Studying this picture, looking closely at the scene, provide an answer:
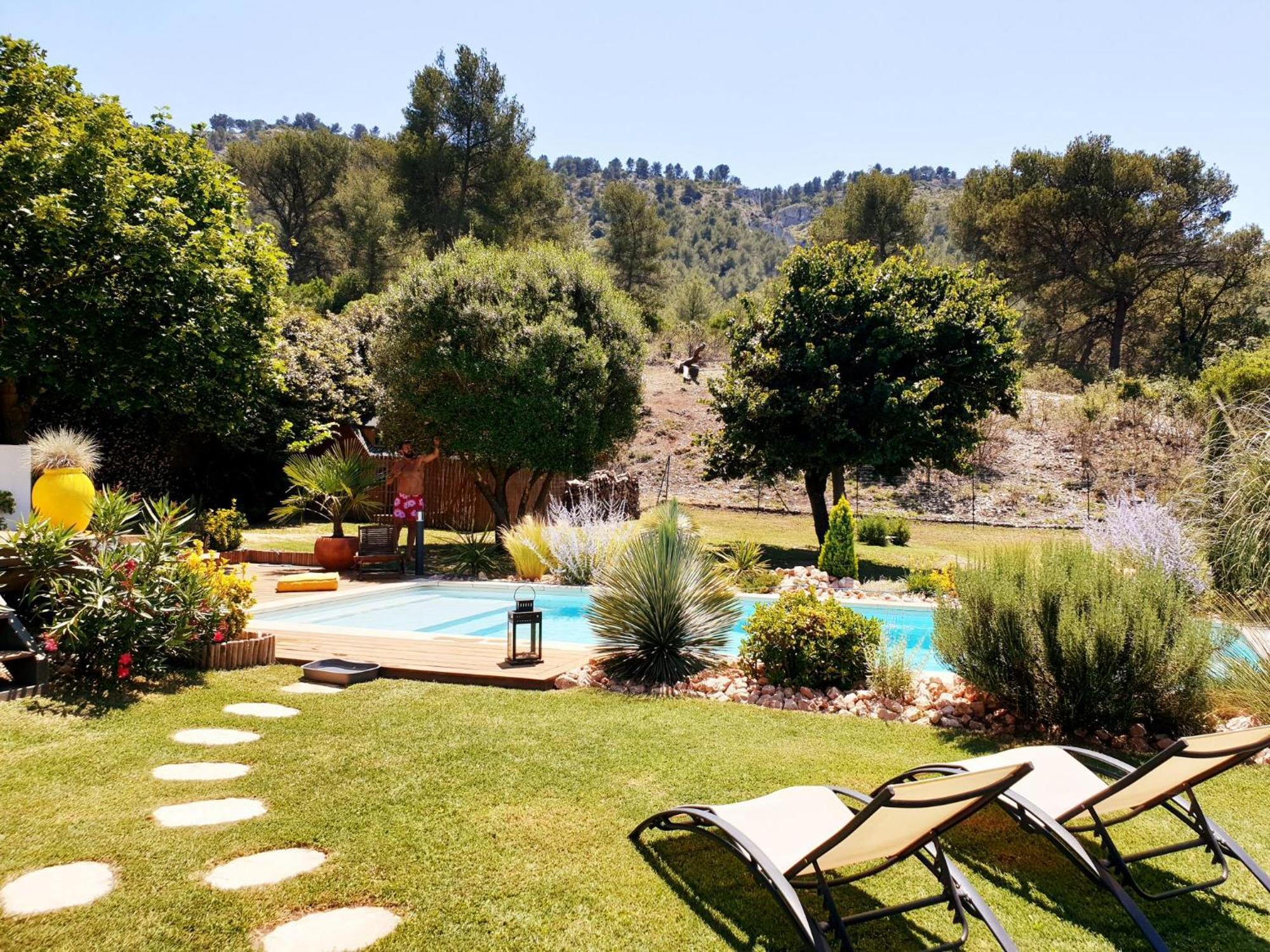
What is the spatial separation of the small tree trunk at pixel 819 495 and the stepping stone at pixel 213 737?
13.7 meters

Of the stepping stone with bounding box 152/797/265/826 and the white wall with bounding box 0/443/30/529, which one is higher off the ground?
the white wall with bounding box 0/443/30/529

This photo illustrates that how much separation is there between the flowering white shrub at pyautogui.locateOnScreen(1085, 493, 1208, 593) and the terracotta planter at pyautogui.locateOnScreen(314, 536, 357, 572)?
10.2 meters

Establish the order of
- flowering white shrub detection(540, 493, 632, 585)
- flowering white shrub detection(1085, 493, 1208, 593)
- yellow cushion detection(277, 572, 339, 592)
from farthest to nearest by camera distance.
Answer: flowering white shrub detection(540, 493, 632, 585) < yellow cushion detection(277, 572, 339, 592) < flowering white shrub detection(1085, 493, 1208, 593)

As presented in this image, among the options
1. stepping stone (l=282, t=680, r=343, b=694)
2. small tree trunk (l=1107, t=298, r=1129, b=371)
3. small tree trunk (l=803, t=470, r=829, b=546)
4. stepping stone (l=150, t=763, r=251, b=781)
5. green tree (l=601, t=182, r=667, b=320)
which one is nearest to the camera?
stepping stone (l=150, t=763, r=251, b=781)

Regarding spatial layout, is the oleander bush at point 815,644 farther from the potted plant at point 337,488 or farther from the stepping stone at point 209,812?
the potted plant at point 337,488

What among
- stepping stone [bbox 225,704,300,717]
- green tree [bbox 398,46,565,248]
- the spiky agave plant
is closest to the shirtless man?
the spiky agave plant

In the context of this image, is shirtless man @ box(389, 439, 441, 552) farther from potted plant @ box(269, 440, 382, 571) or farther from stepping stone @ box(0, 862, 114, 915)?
stepping stone @ box(0, 862, 114, 915)

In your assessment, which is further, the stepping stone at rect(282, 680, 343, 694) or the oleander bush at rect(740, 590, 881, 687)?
the oleander bush at rect(740, 590, 881, 687)

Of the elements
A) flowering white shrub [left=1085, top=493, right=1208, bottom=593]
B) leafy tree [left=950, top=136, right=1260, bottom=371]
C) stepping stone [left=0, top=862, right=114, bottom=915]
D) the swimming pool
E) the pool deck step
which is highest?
leafy tree [left=950, top=136, right=1260, bottom=371]

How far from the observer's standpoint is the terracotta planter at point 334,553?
1306 cm

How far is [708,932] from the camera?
2908 mm

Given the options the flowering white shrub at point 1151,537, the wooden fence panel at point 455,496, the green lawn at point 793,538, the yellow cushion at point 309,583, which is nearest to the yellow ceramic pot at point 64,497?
the yellow cushion at point 309,583

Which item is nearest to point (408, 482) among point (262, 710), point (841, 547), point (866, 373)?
point (841, 547)

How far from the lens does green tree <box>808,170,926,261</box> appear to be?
39531 millimetres
